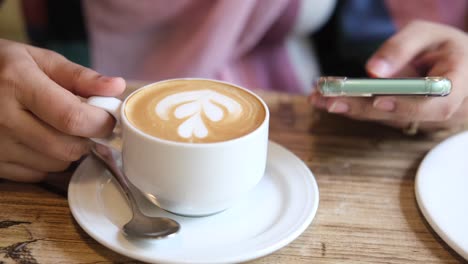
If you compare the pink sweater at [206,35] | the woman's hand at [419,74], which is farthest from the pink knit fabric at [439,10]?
the woman's hand at [419,74]

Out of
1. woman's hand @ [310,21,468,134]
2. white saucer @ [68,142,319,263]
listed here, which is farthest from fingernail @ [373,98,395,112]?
white saucer @ [68,142,319,263]

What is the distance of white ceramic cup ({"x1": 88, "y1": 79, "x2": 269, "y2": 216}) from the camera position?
0.42m

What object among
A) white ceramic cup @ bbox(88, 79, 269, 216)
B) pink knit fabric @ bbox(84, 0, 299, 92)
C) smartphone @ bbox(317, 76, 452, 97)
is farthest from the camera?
pink knit fabric @ bbox(84, 0, 299, 92)

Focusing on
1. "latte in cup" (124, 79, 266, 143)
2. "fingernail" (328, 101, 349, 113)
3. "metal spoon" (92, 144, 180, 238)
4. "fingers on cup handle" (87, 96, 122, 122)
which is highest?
"fingers on cup handle" (87, 96, 122, 122)

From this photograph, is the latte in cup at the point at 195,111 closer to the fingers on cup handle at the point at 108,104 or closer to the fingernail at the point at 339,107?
the fingers on cup handle at the point at 108,104

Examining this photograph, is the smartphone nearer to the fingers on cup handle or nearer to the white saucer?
the white saucer

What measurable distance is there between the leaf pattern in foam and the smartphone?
10 cm

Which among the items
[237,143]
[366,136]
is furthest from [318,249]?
[366,136]

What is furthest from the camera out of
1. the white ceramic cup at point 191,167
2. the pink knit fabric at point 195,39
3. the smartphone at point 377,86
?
the pink knit fabric at point 195,39

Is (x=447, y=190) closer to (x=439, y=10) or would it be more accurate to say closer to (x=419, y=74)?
(x=419, y=74)

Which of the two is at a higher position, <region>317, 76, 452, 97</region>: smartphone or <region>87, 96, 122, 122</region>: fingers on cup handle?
<region>87, 96, 122, 122</region>: fingers on cup handle

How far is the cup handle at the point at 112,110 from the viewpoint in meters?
0.48

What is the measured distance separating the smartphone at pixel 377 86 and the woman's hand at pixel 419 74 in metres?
0.05

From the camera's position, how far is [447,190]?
539 millimetres
